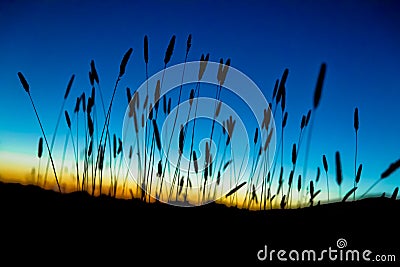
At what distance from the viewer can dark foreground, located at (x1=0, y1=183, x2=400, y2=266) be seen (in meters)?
1.05

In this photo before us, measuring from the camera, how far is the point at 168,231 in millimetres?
1290

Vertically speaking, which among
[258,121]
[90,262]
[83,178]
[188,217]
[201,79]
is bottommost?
[90,262]

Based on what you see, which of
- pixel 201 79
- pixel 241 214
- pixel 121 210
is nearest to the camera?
pixel 121 210

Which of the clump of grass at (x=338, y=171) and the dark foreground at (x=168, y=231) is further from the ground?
the clump of grass at (x=338, y=171)

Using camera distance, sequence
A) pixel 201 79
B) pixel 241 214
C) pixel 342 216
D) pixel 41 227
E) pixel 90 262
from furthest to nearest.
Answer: pixel 201 79 → pixel 241 214 → pixel 342 216 → pixel 41 227 → pixel 90 262

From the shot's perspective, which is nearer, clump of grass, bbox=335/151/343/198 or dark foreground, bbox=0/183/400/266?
dark foreground, bbox=0/183/400/266

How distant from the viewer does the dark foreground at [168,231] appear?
1.05 meters

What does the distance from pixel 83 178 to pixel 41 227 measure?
0.60 metres

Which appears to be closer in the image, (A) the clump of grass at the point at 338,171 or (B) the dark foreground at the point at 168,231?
(B) the dark foreground at the point at 168,231

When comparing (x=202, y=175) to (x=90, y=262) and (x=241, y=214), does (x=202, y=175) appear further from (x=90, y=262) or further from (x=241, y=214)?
(x=90, y=262)

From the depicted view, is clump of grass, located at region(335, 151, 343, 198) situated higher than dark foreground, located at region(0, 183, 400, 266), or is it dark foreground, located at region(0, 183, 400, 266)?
clump of grass, located at region(335, 151, 343, 198)

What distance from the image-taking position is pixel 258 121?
1896mm

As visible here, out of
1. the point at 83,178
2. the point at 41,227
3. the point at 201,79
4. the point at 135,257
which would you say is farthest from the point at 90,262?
the point at 201,79

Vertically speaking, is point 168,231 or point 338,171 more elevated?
point 338,171
